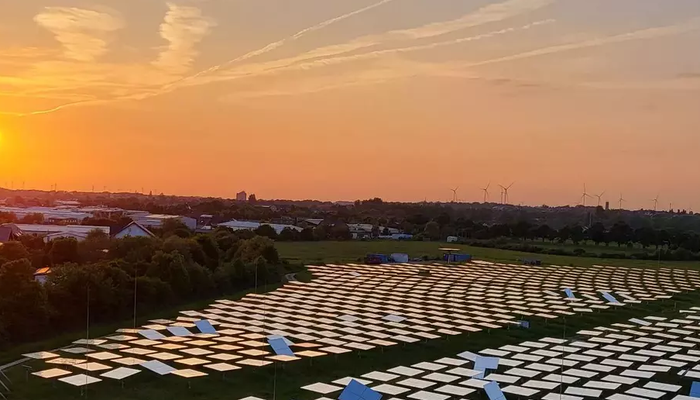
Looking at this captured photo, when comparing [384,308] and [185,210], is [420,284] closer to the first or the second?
[384,308]

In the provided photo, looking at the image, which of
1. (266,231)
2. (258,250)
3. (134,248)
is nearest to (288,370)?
(134,248)

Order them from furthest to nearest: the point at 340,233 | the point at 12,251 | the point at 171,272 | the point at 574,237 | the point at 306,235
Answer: the point at 340,233
the point at 574,237
the point at 306,235
the point at 171,272
the point at 12,251

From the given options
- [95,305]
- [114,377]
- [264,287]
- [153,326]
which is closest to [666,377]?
[114,377]

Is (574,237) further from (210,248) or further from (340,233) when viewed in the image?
(210,248)

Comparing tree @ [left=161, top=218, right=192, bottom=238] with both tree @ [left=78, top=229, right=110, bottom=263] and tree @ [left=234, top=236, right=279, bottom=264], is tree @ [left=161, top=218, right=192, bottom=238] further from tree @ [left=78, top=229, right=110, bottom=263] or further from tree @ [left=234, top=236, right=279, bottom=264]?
tree @ [left=78, top=229, right=110, bottom=263]

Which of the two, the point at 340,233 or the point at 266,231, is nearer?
the point at 266,231

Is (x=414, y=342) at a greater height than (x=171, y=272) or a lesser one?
lesser
